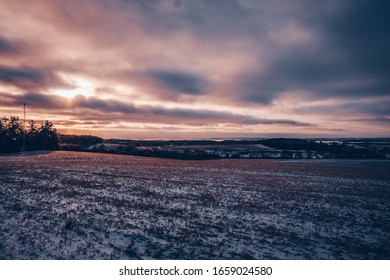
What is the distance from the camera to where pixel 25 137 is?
8156 cm

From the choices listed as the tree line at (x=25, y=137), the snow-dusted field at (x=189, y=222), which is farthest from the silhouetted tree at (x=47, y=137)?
the snow-dusted field at (x=189, y=222)

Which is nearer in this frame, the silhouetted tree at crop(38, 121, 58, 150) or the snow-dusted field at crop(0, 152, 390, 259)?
the snow-dusted field at crop(0, 152, 390, 259)

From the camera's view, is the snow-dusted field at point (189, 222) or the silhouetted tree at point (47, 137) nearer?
the snow-dusted field at point (189, 222)

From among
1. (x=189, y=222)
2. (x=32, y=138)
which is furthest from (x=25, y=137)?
(x=189, y=222)

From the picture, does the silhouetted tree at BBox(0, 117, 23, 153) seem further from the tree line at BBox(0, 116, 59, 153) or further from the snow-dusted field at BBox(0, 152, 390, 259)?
the snow-dusted field at BBox(0, 152, 390, 259)

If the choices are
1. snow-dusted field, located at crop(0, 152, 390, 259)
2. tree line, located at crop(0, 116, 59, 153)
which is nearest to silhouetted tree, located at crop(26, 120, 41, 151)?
tree line, located at crop(0, 116, 59, 153)

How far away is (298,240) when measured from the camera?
35.1 ft

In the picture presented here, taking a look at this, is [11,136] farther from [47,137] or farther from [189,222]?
[189,222]

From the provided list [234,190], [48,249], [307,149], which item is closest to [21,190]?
[48,249]

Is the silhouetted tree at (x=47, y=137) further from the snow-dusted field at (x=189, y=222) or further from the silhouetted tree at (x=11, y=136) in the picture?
the snow-dusted field at (x=189, y=222)

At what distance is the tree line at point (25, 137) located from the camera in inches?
2977

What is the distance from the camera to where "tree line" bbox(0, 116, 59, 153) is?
7562 centimetres

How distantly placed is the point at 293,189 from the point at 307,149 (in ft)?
212
